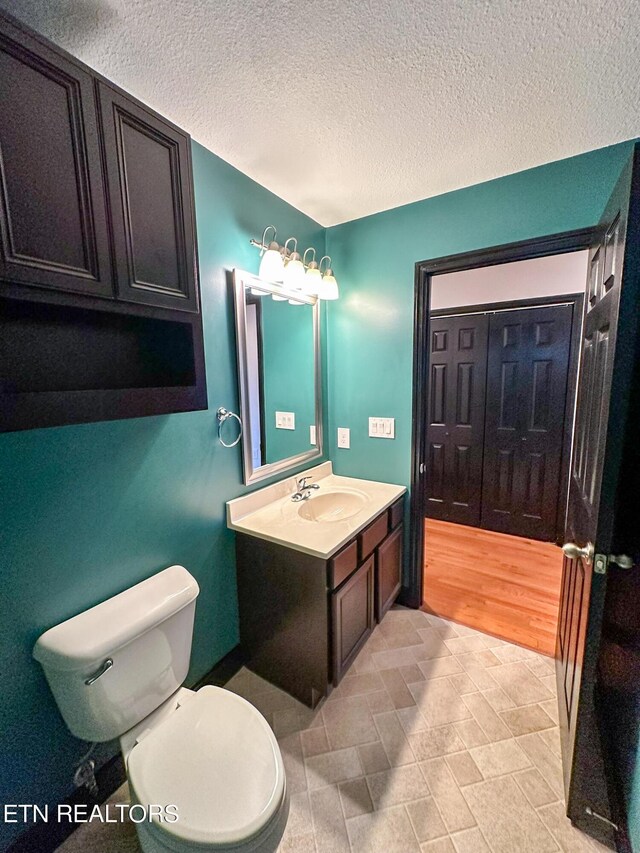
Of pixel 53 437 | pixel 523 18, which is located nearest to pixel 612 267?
pixel 523 18

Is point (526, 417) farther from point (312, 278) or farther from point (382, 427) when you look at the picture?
point (312, 278)

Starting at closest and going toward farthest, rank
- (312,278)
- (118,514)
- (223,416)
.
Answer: (118,514), (223,416), (312,278)

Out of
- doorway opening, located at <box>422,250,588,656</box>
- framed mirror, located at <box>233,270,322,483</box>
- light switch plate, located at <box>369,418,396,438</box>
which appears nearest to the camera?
framed mirror, located at <box>233,270,322,483</box>

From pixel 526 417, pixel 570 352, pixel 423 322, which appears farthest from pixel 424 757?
pixel 570 352

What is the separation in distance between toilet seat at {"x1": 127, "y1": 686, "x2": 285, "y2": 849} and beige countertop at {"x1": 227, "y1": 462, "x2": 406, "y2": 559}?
0.57 m

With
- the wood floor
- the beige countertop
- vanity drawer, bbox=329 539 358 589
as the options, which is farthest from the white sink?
the wood floor

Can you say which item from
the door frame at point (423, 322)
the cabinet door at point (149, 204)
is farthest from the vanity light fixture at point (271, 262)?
the door frame at point (423, 322)

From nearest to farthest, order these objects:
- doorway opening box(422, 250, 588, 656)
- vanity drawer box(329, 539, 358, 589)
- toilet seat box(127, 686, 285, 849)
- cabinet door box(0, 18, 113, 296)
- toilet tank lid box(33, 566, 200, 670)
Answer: cabinet door box(0, 18, 113, 296) < toilet seat box(127, 686, 285, 849) < toilet tank lid box(33, 566, 200, 670) < vanity drawer box(329, 539, 358, 589) < doorway opening box(422, 250, 588, 656)

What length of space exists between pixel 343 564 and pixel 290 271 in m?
1.45

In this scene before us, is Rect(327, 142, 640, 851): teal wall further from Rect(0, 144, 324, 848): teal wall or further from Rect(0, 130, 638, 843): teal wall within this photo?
Rect(0, 144, 324, 848): teal wall

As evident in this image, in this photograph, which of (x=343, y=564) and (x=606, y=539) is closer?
(x=606, y=539)

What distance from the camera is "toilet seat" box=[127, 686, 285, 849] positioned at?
82 cm

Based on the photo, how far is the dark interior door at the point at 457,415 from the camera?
10.0 feet

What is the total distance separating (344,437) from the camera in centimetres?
232
